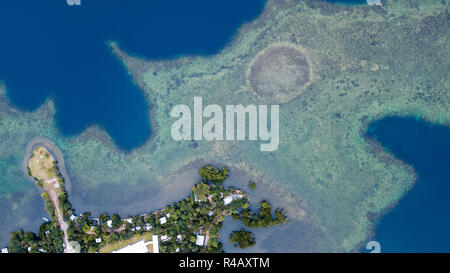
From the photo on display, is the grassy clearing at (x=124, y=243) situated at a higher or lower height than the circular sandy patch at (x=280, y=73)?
lower

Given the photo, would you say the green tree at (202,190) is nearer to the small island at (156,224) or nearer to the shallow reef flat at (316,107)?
the small island at (156,224)

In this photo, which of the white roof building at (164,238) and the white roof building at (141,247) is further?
the white roof building at (164,238)

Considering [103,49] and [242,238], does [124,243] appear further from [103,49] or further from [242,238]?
[103,49]

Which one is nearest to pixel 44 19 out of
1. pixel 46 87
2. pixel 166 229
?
pixel 46 87

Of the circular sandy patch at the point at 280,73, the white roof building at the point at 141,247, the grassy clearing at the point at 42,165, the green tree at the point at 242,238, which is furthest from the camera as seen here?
the grassy clearing at the point at 42,165

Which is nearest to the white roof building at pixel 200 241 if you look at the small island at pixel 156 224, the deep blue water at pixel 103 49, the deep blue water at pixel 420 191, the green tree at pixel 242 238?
the small island at pixel 156 224

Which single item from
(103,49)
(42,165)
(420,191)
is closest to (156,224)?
(42,165)
